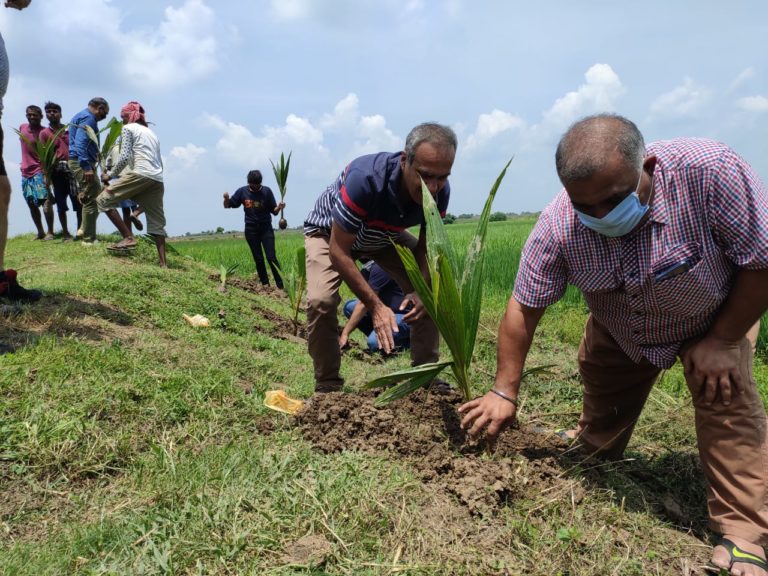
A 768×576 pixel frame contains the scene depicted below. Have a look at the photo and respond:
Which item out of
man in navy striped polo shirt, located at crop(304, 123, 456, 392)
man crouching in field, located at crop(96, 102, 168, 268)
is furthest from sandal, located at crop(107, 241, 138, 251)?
man in navy striped polo shirt, located at crop(304, 123, 456, 392)

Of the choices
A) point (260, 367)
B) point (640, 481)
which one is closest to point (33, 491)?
point (260, 367)

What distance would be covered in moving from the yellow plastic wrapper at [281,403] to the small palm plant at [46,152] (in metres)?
6.22

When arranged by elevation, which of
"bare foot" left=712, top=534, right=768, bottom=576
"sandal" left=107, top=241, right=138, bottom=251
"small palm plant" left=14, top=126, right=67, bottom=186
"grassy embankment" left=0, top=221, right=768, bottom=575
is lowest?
"bare foot" left=712, top=534, right=768, bottom=576

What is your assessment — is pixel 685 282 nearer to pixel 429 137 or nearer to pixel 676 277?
pixel 676 277

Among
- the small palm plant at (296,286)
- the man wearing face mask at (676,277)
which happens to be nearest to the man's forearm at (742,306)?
the man wearing face mask at (676,277)

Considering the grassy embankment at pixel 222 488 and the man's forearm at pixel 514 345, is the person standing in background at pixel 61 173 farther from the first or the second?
the man's forearm at pixel 514 345

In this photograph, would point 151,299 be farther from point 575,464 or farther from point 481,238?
point 575,464

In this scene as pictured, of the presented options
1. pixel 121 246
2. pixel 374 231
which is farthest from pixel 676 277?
pixel 121 246

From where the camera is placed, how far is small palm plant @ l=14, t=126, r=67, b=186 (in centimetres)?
758

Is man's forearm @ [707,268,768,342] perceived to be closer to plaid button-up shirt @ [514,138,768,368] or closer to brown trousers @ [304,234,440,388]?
plaid button-up shirt @ [514,138,768,368]

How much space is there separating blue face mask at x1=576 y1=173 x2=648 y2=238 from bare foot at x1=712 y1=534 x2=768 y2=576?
115 cm

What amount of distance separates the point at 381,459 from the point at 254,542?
0.67m

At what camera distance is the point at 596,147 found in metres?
1.79

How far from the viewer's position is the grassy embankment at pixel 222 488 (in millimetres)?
1853
